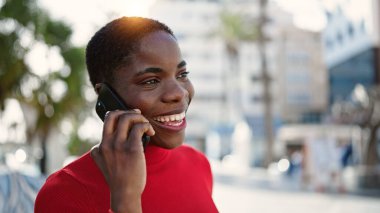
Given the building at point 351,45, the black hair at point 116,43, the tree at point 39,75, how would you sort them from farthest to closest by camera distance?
the building at point 351,45 < the tree at point 39,75 < the black hair at point 116,43

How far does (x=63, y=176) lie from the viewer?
1.54m

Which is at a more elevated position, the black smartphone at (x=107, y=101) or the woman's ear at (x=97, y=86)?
the woman's ear at (x=97, y=86)

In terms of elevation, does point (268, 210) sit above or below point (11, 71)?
below

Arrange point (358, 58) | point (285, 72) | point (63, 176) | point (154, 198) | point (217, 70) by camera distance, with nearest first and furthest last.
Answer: point (63, 176) < point (154, 198) < point (358, 58) < point (285, 72) < point (217, 70)

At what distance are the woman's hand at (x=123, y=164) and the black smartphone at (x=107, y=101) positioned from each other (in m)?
0.28

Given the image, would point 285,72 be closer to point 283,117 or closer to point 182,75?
point 283,117

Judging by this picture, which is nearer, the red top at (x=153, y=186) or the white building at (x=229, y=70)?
the red top at (x=153, y=186)

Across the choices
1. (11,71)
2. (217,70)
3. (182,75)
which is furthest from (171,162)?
(217,70)

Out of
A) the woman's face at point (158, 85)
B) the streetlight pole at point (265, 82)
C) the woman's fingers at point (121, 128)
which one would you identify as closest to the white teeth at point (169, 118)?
the woman's face at point (158, 85)

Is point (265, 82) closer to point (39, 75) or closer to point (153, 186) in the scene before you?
point (39, 75)

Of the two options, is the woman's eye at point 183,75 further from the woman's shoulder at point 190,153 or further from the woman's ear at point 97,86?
the woman's shoulder at point 190,153

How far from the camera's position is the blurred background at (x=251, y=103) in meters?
13.8

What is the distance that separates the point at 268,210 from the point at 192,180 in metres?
9.50

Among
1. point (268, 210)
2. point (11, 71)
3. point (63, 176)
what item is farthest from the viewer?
point (11, 71)
